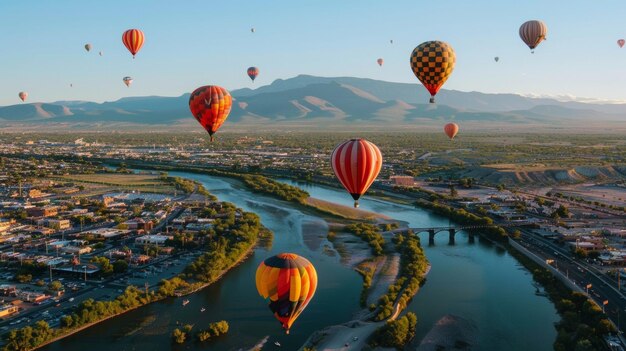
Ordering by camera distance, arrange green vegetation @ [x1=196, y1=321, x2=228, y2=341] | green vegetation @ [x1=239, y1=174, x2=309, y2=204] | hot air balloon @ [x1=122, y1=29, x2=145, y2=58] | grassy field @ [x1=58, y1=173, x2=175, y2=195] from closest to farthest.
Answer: green vegetation @ [x1=196, y1=321, x2=228, y2=341]
hot air balloon @ [x1=122, y1=29, x2=145, y2=58]
green vegetation @ [x1=239, y1=174, x2=309, y2=204]
grassy field @ [x1=58, y1=173, x2=175, y2=195]

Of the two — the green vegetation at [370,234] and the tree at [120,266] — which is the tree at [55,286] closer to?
the tree at [120,266]

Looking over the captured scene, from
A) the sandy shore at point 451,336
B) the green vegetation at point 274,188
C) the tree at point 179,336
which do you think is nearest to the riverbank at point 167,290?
the tree at point 179,336

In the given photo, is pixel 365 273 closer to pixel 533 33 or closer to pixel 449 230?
pixel 449 230

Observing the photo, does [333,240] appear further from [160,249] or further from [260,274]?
[260,274]

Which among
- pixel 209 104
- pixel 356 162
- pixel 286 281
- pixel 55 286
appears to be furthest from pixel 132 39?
pixel 286 281

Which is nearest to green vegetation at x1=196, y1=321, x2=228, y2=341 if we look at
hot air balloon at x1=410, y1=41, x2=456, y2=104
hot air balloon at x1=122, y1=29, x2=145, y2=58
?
hot air balloon at x1=410, y1=41, x2=456, y2=104

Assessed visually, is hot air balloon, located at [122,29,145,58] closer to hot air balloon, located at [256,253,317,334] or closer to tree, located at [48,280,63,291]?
tree, located at [48,280,63,291]

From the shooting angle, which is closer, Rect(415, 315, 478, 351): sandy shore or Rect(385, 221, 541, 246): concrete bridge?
Rect(415, 315, 478, 351): sandy shore
